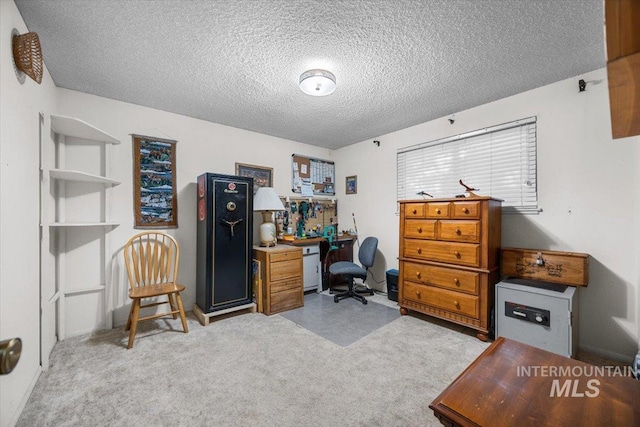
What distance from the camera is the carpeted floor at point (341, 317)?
271 centimetres

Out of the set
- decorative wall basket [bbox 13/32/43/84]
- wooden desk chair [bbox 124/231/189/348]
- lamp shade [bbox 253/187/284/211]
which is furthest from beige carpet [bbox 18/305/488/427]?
decorative wall basket [bbox 13/32/43/84]

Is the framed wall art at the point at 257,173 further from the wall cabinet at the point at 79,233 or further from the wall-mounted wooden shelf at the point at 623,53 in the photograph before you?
the wall-mounted wooden shelf at the point at 623,53

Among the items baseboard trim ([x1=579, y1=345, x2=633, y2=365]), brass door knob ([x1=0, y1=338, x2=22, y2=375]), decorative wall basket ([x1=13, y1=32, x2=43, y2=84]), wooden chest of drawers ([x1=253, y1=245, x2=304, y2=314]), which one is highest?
decorative wall basket ([x1=13, y1=32, x2=43, y2=84])

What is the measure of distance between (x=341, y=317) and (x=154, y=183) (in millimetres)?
2738

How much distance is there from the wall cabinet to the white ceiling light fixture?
1950mm

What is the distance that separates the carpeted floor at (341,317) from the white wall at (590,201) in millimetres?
1677

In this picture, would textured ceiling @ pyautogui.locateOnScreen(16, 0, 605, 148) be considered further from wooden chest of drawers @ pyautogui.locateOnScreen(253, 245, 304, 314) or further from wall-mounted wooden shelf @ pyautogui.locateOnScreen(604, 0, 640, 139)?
wooden chest of drawers @ pyautogui.locateOnScreen(253, 245, 304, 314)

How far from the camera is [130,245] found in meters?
2.93

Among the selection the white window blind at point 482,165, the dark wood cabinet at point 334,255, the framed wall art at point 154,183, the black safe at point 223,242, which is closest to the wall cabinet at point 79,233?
the framed wall art at point 154,183

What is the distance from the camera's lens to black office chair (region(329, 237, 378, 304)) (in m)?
3.62

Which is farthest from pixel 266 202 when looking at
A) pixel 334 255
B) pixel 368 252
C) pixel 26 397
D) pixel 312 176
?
pixel 26 397

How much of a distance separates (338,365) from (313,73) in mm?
2469

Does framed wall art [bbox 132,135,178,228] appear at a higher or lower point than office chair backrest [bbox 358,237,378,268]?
higher

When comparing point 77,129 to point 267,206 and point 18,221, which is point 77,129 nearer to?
point 18,221
